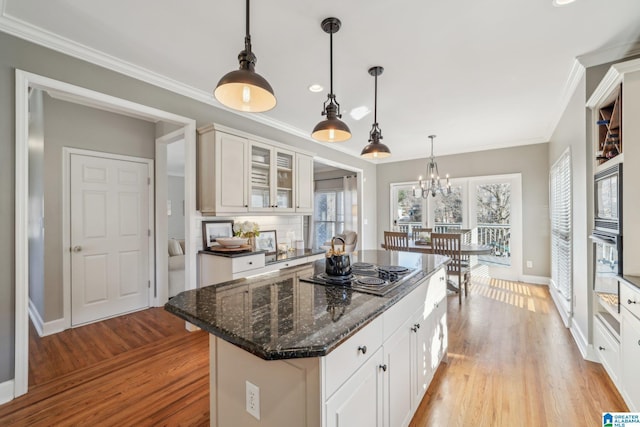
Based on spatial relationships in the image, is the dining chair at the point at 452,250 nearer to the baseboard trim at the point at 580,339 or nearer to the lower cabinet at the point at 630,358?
the baseboard trim at the point at 580,339

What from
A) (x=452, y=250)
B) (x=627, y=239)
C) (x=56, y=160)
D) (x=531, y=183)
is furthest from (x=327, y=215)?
(x=627, y=239)

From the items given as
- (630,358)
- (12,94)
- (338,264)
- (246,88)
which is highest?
(12,94)

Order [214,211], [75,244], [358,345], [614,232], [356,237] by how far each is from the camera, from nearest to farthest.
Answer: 1. [358,345]
2. [614,232]
3. [214,211]
4. [75,244]
5. [356,237]

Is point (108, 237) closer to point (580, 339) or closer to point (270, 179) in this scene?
point (270, 179)

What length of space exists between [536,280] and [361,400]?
531cm

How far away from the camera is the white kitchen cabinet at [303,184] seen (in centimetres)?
393

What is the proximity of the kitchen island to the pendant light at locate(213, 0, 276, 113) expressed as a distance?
3.44ft

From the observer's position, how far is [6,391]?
192 centimetres

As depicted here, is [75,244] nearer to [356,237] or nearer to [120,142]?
[120,142]

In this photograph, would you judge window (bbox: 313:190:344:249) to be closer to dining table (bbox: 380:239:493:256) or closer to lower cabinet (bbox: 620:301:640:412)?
dining table (bbox: 380:239:493:256)

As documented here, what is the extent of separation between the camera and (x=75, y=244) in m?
3.23

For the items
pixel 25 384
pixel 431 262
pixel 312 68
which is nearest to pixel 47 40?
pixel 312 68

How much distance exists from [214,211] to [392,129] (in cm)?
294

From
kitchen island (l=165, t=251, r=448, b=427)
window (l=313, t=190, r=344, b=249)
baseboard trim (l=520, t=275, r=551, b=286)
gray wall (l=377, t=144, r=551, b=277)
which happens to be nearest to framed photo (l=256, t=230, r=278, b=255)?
kitchen island (l=165, t=251, r=448, b=427)
